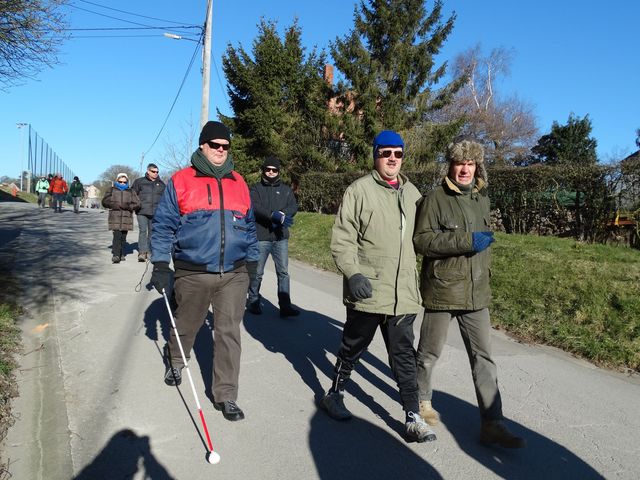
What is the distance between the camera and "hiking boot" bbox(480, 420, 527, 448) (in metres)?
3.35

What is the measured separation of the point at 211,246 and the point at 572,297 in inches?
192

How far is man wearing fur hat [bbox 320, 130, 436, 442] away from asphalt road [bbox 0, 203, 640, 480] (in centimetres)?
47

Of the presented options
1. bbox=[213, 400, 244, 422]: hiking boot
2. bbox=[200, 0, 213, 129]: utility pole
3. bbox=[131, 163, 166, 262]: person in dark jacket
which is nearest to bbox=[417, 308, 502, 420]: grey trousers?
bbox=[213, 400, 244, 422]: hiking boot

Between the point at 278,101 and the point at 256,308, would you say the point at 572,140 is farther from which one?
the point at 256,308

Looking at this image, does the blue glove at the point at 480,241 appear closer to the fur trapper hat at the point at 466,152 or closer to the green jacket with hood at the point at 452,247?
the green jacket with hood at the point at 452,247

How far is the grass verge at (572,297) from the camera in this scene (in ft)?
18.1

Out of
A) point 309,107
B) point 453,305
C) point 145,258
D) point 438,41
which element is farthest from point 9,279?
point 438,41

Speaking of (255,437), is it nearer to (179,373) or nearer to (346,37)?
(179,373)

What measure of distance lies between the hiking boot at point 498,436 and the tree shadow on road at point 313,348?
554 millimetres

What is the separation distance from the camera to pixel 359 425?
3.72 m

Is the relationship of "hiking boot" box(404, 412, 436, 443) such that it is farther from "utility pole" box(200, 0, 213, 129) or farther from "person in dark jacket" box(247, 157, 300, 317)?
Result: "utility pole" box(200, 0, 213, 129)

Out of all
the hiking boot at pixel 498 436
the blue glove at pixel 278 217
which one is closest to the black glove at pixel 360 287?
the hiking boot at pixel 498 436

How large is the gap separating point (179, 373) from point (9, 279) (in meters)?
5.26

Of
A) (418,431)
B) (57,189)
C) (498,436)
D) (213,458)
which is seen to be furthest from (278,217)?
(57,189)
